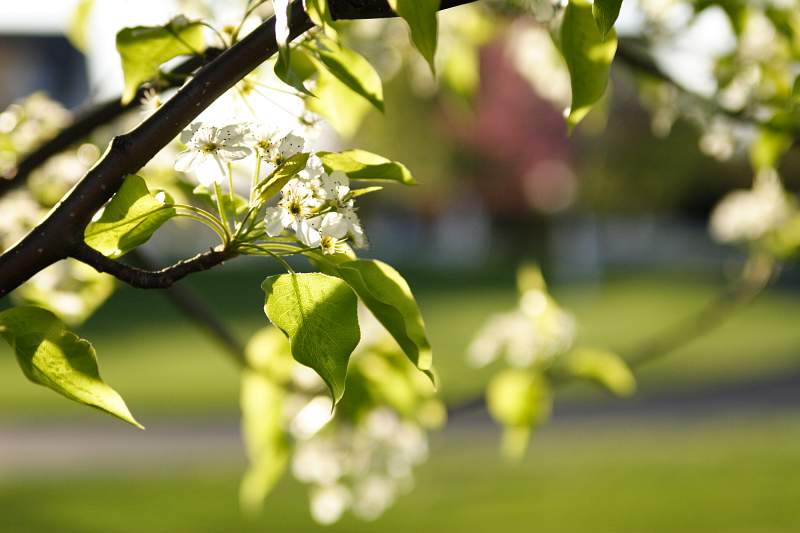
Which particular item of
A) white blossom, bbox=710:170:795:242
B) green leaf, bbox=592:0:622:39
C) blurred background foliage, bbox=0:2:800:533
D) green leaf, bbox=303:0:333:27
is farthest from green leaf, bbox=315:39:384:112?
white blossom, bbox=710:170:795:242

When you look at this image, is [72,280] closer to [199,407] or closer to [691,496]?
[691,496]

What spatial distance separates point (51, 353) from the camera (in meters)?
0.90

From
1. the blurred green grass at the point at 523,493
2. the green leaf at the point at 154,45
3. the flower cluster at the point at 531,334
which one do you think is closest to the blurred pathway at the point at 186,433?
the blurred green grass at the point at 523,493

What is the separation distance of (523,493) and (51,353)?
685cm

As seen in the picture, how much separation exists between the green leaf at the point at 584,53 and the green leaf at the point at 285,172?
0.97 feet

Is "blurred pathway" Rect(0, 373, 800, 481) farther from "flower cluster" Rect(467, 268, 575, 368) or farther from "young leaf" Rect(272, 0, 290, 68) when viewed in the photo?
"young leaf" Rect(272, 0, 290, 68)

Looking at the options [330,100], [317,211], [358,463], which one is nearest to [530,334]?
[358,463]

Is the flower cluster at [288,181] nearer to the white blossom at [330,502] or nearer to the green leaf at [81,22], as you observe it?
the green leaf at [81,22]

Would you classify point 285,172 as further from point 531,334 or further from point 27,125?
point 531,334

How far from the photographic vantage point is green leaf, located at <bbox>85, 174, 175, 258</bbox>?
0.86 m

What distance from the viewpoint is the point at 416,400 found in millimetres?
1972

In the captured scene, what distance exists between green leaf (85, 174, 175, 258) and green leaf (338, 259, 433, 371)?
17 cm

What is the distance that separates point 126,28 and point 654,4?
142cm

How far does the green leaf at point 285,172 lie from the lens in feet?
2.89
